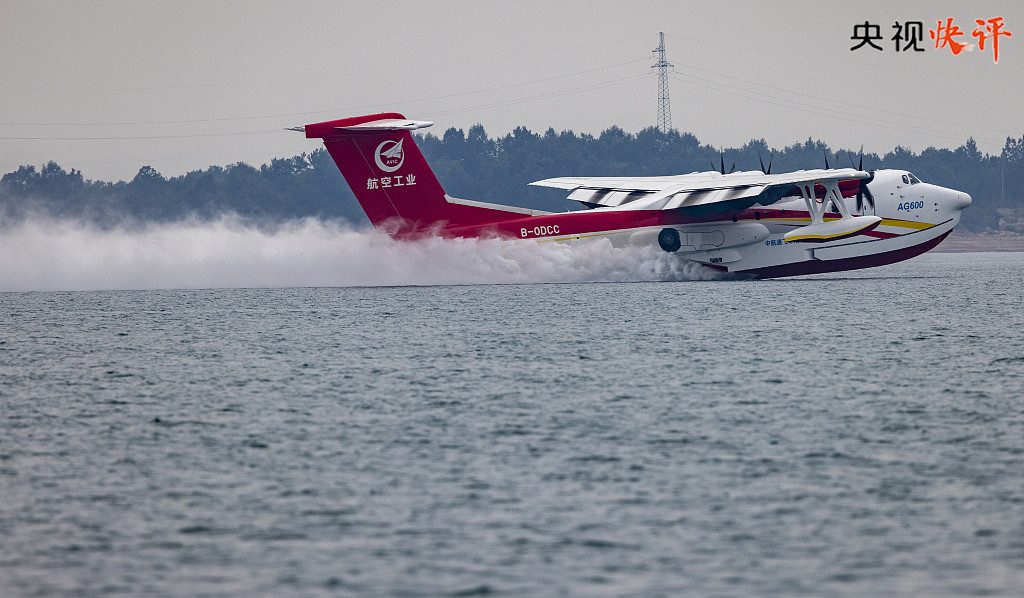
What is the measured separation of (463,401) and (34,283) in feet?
138

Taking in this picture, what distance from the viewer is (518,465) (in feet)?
47.7

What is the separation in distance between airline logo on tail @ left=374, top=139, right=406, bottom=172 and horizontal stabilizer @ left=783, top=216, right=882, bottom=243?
15963mm

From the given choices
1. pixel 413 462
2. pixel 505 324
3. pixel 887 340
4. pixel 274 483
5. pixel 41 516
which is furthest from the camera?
pixel 505 324

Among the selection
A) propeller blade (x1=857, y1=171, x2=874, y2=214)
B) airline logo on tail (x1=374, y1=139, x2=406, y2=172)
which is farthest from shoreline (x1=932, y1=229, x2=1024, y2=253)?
airline logo on tail (x1=374, y1=139, x2=406, y2=172)

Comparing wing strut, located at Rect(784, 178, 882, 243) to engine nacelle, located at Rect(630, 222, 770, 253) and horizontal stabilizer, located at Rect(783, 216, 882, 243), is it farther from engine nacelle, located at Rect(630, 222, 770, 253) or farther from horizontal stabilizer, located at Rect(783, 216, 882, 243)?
engine nacelle, located at Rect(630, 222, 770, 253)

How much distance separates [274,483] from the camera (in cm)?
1366

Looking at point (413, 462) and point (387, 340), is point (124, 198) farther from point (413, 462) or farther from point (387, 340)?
point (413, 462)

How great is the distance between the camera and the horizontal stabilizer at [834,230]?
4684 cm

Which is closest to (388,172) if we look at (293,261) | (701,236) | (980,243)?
(293,261)

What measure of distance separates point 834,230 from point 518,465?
35.2 metres

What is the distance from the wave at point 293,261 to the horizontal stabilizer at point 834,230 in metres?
4.08

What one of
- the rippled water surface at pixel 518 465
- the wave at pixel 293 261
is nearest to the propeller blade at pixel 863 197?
the wave at pixel 293 261

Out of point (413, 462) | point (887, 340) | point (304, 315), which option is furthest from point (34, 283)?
point (413, 462)

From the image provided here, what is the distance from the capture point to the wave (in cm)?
4669
